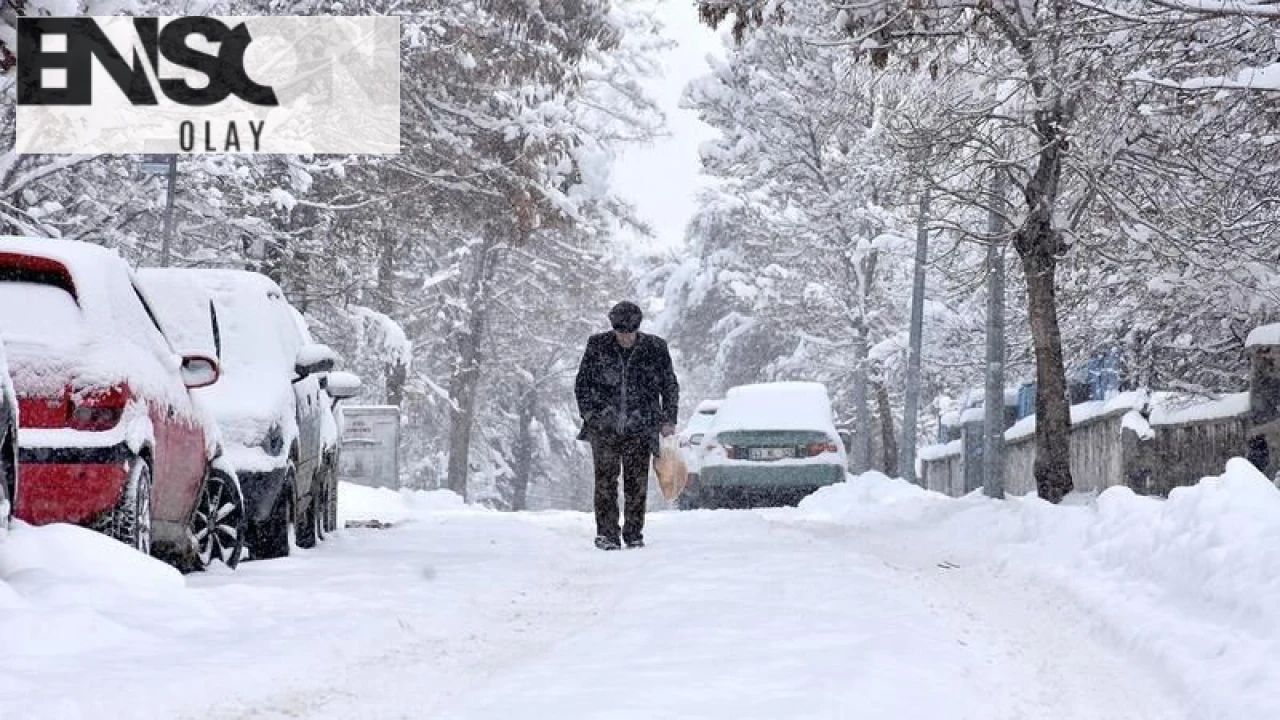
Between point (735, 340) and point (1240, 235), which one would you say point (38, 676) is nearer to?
point (1240, 235)

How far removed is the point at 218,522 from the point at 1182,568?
512cm

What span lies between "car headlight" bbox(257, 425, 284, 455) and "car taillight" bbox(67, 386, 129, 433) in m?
2.51

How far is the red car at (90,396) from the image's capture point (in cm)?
702

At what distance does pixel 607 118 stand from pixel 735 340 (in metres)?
9.66

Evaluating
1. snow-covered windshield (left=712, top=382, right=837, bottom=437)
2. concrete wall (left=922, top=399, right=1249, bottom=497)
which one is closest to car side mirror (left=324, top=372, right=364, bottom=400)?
concrete wall (left=922, top=399, right=1249, bottom=497)

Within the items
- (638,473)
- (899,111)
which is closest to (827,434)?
(899,111)

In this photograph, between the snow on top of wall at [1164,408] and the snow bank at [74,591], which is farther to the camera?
the snow on top of wall at [1164,408]

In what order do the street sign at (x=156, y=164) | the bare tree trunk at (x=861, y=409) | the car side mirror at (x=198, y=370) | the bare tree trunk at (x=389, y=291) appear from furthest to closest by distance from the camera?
1. the bare tree trunk at (x=861, y=409)
2. the bare tree trunk at (x=389, y=291)
3. the street sign at (x=156, y=164)
4. the car side mirror at (x=198, y=370)

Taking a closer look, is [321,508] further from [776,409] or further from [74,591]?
[776,409]

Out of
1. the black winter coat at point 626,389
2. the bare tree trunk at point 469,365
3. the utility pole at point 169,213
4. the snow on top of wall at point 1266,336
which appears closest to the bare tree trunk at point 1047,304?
the snow on top of wall at point 1266,336

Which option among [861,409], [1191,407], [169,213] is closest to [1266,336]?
[1191,407]

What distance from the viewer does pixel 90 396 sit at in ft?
23.3

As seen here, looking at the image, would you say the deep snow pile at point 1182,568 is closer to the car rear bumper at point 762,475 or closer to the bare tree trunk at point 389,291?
the car rear bumper at point 762,475

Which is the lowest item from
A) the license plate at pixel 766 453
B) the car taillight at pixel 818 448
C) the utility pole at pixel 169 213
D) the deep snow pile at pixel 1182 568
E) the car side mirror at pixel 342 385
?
the deep snow pile at pixel 1182 568
